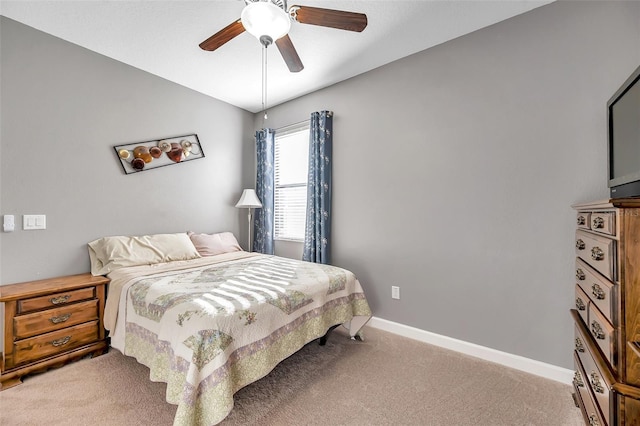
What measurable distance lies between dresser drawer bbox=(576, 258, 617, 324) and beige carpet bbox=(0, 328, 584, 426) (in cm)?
81

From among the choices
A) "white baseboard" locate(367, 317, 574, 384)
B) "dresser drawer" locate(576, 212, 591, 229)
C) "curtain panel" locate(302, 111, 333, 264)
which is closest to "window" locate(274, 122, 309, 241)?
"curtain panel" locate(302, 111, 333, 264)

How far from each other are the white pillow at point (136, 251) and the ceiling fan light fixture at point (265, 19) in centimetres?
220

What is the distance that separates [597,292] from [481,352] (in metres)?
1.25

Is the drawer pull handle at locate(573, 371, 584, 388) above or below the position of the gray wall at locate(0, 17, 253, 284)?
below

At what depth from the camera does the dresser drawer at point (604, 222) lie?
3.44 feet

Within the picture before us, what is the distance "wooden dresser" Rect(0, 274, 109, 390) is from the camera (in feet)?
5.86

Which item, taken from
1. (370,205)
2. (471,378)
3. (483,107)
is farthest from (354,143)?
(471,378)

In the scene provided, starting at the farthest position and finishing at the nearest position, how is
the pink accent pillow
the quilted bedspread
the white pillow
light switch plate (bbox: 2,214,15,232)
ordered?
1. the pink accent pillow
2. the white pillow
3. light switch plate (bbox: 2,214,15,232)
4. the quilted bedspread

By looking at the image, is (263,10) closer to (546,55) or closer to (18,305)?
(546,55)

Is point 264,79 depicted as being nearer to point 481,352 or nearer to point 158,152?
point 158,152

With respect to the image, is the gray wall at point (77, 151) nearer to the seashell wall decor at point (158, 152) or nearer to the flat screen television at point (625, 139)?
the seashell wall decor at point (158, 152)

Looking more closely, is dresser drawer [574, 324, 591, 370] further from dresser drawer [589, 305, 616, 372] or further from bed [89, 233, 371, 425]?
bed [89, 233, 371, 425]

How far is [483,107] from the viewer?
2.18 metres

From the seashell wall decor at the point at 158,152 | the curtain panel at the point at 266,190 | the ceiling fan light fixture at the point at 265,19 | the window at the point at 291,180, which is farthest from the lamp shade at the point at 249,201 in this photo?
the ceiling fan light fixture at the point at 265,19
